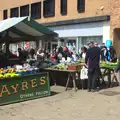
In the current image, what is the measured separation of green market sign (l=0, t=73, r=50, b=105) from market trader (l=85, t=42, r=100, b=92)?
174cm

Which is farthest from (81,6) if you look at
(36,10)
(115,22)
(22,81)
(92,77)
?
(22,81)

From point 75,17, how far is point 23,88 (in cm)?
1939

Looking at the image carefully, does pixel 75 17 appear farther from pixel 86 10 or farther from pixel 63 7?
pixel 63 7

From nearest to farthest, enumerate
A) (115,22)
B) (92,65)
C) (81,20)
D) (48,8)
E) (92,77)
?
1. (92,65)
2. (92,77)
3. (115,22)
4. (81,20)
5. (48,8)

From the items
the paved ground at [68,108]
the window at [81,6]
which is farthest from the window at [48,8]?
the paved ground at [68,108]

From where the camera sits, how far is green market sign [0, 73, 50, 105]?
9.77 m

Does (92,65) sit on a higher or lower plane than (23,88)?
higher

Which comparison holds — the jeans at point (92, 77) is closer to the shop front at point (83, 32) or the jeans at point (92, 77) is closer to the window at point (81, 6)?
the shop front at point (83, 32)

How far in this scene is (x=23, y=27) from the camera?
13258 mm

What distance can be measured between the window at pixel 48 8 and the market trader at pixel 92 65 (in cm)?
2049

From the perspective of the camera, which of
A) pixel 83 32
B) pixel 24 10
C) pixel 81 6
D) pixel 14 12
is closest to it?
pixel 83 32

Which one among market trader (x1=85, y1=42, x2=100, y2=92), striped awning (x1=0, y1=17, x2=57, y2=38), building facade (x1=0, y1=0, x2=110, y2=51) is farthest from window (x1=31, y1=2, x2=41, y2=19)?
market trader (x1=85, y1=42, x2=100, y2=92)

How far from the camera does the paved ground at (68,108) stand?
8234 millimetres

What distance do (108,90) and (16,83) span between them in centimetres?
385
